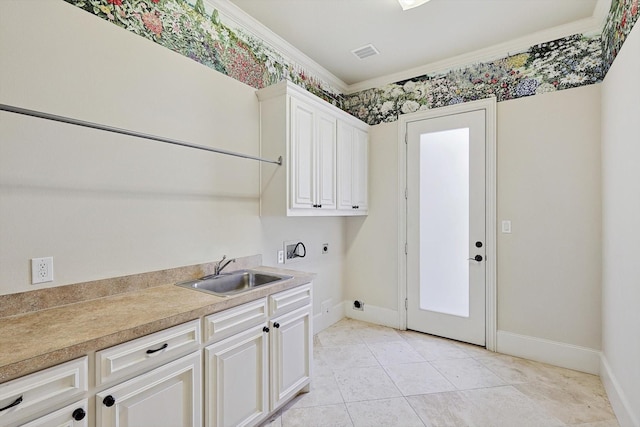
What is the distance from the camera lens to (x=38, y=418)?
0.98m

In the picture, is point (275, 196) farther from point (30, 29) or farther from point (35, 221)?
point (30, 29)

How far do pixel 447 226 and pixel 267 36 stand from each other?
256 cm

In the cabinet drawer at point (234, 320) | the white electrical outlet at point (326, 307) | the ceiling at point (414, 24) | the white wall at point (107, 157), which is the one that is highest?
the ceiling at point (414, 24)

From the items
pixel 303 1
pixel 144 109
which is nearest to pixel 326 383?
pixel 144 109

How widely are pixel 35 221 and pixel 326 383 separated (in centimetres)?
215

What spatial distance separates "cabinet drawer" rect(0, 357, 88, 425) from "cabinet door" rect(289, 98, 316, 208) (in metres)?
1.64

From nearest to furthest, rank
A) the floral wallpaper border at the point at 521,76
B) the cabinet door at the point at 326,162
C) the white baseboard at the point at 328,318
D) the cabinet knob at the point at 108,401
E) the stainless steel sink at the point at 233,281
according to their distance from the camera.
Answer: the cabinet knob at the point at 108,401 → the stainless steel sink at the point at 233,281 → the floral wallpaper border at the point at 521,76 → the cabinet door at the point at 326,162 → the white baseboard at the point at 328,318

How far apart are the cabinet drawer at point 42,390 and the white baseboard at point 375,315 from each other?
118 inches

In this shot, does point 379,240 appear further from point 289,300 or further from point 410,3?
point 410,3

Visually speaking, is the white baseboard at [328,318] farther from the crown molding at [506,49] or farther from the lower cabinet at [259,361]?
the crown molding at [506,49]

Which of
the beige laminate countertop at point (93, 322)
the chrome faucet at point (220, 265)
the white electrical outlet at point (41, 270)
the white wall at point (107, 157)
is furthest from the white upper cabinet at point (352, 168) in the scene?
the white electrical outlet at point (41, 270)

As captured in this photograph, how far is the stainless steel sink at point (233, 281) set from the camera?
2.00m

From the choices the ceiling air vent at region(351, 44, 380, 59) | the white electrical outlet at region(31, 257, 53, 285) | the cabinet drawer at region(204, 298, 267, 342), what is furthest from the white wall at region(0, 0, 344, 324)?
the ceiling air vent at region(351, 44, 380, 59)

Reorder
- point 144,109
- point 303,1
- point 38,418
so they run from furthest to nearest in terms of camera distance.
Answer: point 303,1 < point 144,109 < point 38,418
